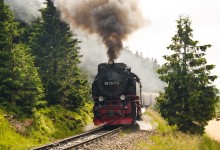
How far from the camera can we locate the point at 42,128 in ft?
53.0

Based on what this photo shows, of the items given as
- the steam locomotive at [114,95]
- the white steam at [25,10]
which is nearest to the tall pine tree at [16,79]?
the steam locomotive at [114,95]

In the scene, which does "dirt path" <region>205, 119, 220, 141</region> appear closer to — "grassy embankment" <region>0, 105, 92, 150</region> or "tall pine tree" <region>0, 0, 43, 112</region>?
"grassy embankment" <region>0, 105, 92, 150</region>

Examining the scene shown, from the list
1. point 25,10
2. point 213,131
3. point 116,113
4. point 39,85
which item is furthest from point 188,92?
point 25,10

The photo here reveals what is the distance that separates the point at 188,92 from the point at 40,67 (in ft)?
34.7

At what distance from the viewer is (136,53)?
131m

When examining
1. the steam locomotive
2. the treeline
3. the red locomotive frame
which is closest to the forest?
the treeline

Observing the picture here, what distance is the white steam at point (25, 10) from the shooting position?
Answer: 3244 cm

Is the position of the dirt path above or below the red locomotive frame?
below

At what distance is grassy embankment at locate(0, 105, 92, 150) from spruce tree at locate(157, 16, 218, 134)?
19.7 feet

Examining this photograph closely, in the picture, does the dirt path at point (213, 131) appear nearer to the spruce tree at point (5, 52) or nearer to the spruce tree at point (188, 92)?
the spruce tree at point (188, 92)

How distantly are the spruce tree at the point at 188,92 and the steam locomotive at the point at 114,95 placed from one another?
75.8 inches

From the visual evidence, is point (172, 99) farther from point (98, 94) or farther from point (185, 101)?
point (98, 94)

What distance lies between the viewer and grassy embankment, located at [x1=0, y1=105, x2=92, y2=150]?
1233 cm

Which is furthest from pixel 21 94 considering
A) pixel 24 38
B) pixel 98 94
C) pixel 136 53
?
pixel 136 53
